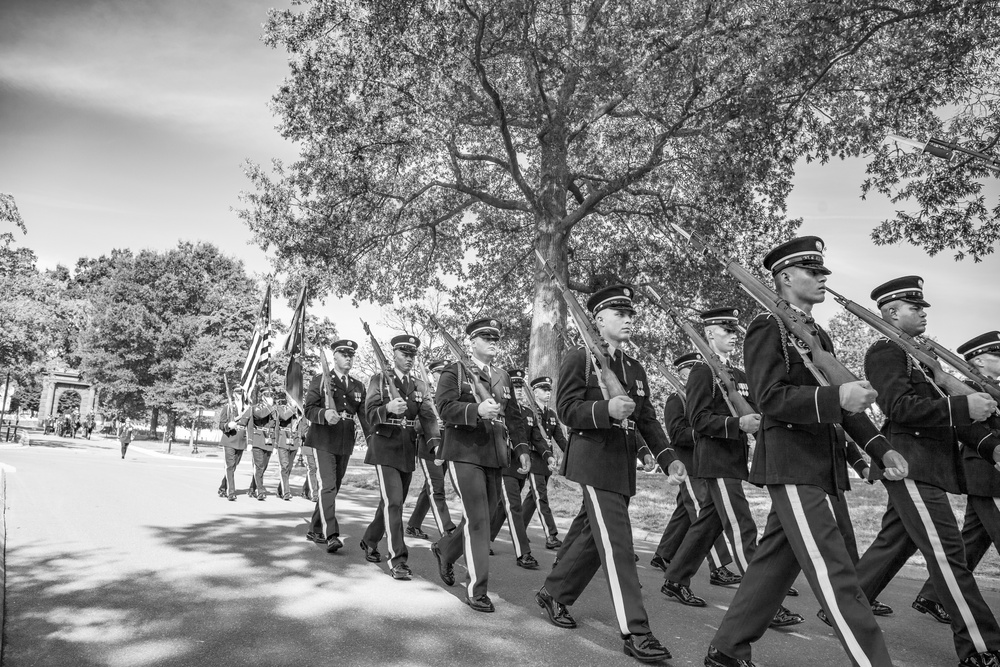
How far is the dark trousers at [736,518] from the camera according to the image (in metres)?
5.47

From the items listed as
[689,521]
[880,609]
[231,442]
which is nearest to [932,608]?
[880,609]

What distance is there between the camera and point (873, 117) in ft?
42.6

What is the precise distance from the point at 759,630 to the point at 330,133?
1518 centimetres

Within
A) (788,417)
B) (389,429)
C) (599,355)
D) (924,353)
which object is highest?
(924,353)

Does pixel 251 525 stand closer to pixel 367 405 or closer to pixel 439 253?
pixel 367 405

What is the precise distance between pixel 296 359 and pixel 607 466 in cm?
784

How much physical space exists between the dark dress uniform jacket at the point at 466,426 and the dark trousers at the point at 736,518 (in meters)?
1.71

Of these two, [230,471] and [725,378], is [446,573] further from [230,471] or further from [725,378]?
[230,471]

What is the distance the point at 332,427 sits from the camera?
7.88 m

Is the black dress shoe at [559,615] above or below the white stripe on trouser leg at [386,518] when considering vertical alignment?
below

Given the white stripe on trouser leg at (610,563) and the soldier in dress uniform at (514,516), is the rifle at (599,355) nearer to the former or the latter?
the white stripe on trouser leg at (610,563)

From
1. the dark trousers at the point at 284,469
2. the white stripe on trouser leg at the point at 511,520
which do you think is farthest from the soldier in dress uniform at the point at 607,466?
the dark trousers at the point at 284,469

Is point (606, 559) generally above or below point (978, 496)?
below

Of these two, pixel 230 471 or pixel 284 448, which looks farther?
pixel 284 448
